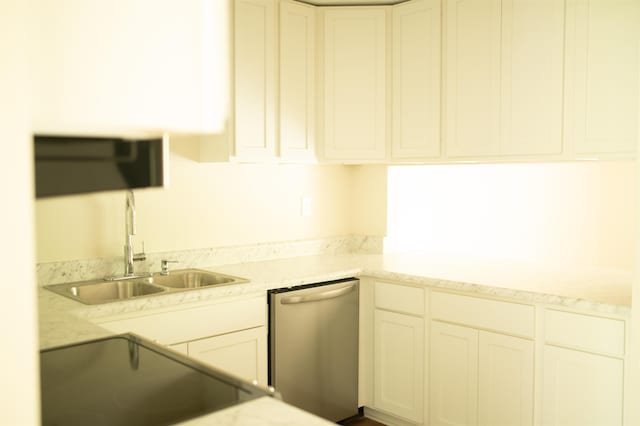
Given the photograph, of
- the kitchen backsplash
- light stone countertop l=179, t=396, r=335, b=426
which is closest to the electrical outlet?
the kitchen backsplash

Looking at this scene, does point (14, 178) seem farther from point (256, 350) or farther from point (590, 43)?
point (590, 43)

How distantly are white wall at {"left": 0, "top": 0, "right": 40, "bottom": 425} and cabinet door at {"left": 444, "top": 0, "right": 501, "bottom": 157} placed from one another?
2873 mm

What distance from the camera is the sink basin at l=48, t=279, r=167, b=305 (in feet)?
8.64

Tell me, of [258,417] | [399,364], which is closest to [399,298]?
[399,364]

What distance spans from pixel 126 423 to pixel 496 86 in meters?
2.43

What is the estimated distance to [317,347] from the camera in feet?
9.91

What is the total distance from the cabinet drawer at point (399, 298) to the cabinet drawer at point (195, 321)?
0.68 metres

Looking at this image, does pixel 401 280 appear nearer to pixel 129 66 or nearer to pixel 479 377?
pixel 479 377

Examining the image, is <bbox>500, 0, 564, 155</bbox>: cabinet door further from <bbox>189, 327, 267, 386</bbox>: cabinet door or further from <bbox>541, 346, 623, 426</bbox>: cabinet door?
<bbox>189, 327, 267, 386</bbox>: cabinet door

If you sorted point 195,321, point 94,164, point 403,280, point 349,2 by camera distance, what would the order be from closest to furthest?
point 94,164, point 195,321, point 403,280, point 349,2

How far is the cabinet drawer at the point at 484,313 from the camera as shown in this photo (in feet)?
8.48

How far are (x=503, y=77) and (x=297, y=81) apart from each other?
3.43 ft

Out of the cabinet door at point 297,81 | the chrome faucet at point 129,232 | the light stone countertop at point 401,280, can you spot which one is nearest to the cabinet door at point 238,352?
the light stone countertop at point 401,280

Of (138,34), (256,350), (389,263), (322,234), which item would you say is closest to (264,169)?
(322,234)
